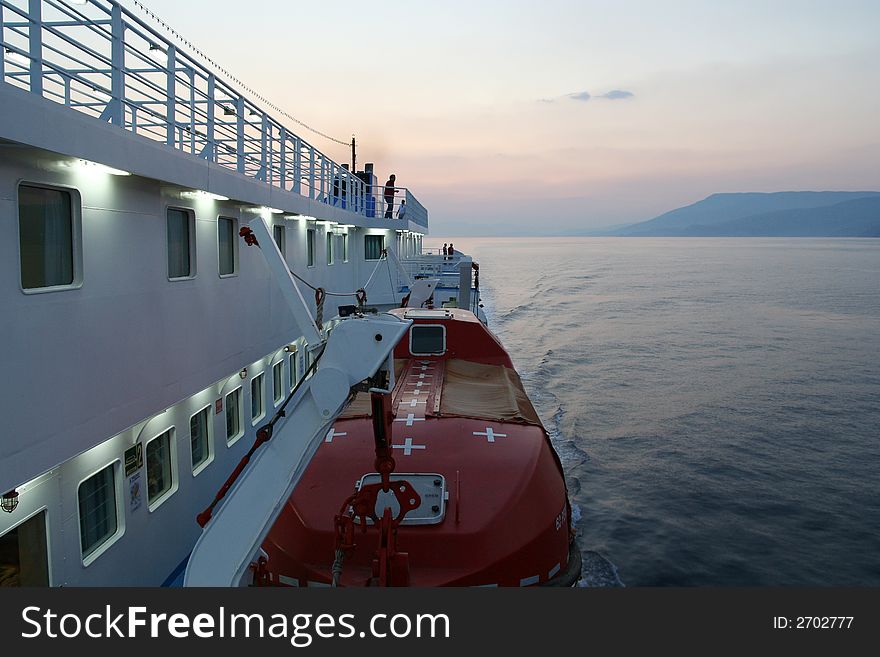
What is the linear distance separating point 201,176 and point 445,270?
28952mm

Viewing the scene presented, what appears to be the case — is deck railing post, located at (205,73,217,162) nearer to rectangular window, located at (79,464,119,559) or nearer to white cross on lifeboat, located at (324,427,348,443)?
white cross on lifeboat, located at (324,427,348,443)

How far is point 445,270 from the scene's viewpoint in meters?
37.2

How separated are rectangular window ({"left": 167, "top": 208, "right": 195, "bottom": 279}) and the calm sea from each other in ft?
29.9

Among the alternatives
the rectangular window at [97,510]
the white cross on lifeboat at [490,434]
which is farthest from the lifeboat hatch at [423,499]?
the rectangular window at [97,510]

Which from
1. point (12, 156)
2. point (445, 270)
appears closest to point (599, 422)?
point (445, 270)

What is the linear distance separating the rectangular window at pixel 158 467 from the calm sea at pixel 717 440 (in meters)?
8.05

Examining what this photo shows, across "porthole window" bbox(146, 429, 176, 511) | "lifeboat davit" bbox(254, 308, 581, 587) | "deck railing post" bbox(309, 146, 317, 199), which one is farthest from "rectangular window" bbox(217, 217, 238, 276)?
"deck railing post" bbox(309, 146, 317, 199)

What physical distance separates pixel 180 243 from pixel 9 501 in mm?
3838

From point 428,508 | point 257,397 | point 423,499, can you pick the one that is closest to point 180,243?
point 423,499

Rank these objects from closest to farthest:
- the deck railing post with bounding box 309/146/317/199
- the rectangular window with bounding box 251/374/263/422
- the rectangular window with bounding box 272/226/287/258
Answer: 1. the rectangular window with bounding box 251/374/263/422
2. the rectangular window with bounding box 272/226/287/258
3. the deck railing post with bounding box 309/146/317/199

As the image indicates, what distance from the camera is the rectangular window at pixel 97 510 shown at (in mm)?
6801

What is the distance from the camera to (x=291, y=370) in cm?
1479

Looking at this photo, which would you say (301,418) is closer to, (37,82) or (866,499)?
(37,82)

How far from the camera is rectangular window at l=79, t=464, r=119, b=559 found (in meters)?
6.80
